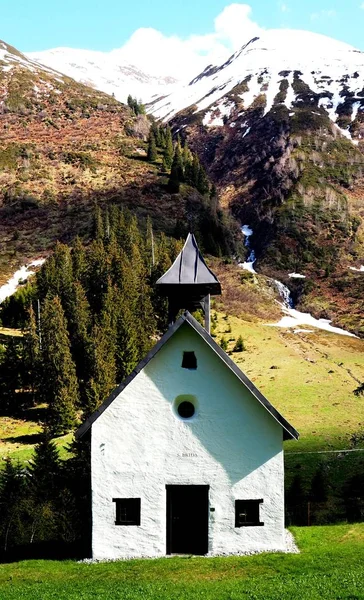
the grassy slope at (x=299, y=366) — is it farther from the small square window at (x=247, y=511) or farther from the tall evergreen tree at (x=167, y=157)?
the tall evergreen tree at (x=167, y=157)

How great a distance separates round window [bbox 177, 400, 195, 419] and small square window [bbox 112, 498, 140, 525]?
3.09 meters

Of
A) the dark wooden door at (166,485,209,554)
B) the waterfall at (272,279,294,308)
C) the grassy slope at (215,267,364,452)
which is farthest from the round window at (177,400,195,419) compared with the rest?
the waterfall at (272,279,294,308)

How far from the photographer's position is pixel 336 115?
187000 millimetres

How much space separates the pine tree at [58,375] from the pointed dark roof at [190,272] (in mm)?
26891

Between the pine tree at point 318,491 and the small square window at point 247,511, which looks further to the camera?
the pine tree at point 318,491

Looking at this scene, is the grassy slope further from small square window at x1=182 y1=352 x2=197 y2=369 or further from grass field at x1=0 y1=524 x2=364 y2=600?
small square window at x1=182 y1=352 x2=197 y2=369

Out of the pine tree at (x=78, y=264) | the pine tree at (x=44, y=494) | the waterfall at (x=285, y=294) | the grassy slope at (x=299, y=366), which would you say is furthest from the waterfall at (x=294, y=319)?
the pine tree at (x=44, y=494)

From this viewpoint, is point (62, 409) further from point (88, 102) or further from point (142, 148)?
point (88, 102)

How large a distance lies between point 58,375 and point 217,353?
29273 millimetres

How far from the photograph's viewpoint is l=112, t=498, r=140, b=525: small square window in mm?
18078

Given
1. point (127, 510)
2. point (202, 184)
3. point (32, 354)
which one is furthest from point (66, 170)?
point (127, 510)

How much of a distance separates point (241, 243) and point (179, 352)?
388 feet

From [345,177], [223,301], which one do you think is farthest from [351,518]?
[345,177]

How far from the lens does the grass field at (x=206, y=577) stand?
46.4 ft
